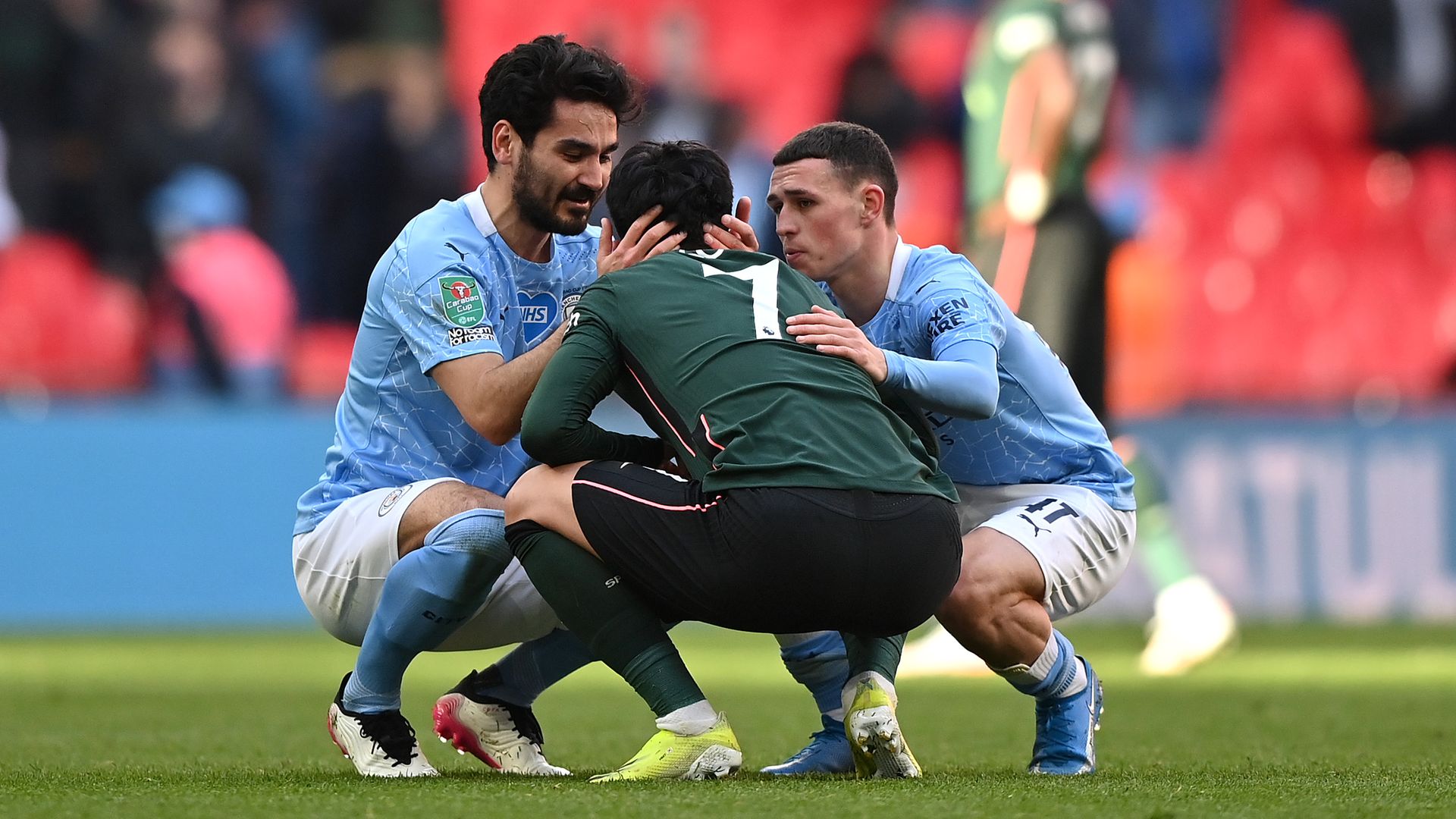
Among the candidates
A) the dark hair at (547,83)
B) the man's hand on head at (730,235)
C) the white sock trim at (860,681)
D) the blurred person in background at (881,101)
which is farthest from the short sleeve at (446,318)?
the blurred person in background at (881,101)

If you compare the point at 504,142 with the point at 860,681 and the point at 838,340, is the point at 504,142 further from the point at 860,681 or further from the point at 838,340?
the point at 860,681

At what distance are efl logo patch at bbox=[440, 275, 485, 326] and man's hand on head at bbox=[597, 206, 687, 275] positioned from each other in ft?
1.25

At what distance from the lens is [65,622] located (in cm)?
1008

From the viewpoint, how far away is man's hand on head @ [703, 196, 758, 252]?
12.9 ft

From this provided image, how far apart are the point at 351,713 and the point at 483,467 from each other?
68 centimetres

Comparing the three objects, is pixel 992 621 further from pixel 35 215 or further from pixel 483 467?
pixel 35 215

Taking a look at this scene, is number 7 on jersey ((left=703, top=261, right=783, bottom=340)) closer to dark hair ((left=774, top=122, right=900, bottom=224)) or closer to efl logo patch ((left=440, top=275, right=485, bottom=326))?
dark hair ((left=774, top=122, right=900, bottom=224))

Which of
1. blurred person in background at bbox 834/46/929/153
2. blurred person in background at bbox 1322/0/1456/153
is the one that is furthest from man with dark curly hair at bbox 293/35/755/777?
blurred person in background at bbox 1322/0/1456/153

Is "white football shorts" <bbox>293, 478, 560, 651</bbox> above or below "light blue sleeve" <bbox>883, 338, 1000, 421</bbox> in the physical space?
below

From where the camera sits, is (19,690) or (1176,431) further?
(1176,431)

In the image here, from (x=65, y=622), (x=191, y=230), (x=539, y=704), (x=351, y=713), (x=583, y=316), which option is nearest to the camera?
(x=583, y=316)

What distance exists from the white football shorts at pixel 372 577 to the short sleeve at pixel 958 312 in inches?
40.8

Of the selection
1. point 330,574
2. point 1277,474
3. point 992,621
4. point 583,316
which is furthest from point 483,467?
point 1277,474

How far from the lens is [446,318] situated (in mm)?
4207
